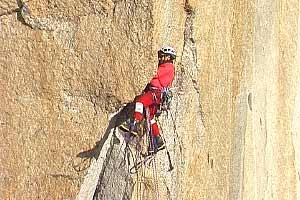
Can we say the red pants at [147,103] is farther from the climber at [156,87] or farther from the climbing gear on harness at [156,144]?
the climbing gear on harness at [156,144]

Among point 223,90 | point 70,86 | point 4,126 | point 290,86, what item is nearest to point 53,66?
point 70,86

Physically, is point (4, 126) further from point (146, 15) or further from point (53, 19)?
point (146, 15)

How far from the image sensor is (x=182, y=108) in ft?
16.2

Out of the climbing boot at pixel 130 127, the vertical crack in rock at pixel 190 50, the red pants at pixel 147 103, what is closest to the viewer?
the red pants at pixel 147 103

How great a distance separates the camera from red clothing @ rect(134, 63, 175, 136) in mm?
4457

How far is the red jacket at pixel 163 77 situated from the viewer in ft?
14.7

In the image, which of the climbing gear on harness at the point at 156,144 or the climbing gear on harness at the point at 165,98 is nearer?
the climbing gear on harness at the point at 165,98

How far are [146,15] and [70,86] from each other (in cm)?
58

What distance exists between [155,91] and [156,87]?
0.02m

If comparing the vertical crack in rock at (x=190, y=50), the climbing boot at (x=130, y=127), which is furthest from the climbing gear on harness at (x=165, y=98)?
the vertical crack in rock at (x=190, y=50)

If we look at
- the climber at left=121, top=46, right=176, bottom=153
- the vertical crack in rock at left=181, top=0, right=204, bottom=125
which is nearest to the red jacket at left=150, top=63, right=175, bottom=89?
the climber at left=121, top=46, right=176, bottom=153

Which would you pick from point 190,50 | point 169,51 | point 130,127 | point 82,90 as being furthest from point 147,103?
point 190,50

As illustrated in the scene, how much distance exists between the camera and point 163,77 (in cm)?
450

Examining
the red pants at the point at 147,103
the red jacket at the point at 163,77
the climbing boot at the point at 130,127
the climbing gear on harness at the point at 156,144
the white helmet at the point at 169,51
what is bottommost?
the climbing gear on harness at the point at 156,144
